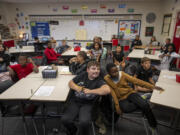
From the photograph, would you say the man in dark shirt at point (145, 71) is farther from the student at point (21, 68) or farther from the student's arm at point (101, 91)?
the student at point (21, 68)

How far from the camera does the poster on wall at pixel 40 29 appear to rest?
24.2ft

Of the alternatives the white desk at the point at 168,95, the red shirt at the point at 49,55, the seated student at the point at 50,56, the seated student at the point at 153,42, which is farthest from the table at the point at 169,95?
the seated student at the point at 153,42

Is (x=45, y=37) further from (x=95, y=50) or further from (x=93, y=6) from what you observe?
(x=95, y=50)

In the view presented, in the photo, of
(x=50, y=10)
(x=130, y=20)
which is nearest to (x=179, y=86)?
(x=130, y=20)

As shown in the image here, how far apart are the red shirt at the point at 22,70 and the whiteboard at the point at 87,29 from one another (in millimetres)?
5194

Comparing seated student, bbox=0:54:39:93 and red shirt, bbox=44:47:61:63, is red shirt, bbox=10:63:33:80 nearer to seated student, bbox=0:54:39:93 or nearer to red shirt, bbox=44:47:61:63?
seated student, bbox=0:54:39:93

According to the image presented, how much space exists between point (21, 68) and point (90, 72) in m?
1.43

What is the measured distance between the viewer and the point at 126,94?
6.35 feet

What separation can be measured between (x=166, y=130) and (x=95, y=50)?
265 cm

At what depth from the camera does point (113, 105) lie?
1842mm

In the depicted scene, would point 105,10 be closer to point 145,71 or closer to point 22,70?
point 145,71

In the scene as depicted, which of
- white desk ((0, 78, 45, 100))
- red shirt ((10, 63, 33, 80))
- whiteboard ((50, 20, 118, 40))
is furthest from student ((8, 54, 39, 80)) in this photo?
whiteboard ((50, 20, 118, 40))

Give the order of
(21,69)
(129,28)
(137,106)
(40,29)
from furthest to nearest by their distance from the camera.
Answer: (40,29)
(129,28)
(21,69)
(137,106)

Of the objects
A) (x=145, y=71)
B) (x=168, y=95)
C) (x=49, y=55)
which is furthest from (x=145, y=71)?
(x=49, y=55)
